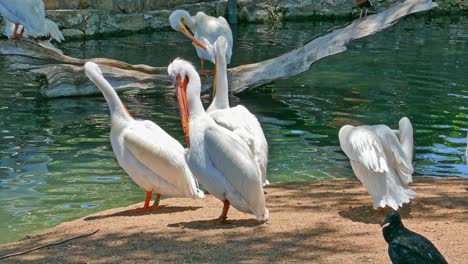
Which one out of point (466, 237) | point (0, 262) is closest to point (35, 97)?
point (0, 262)

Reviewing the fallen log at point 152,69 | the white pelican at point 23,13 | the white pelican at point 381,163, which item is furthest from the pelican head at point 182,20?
the white pelican at point 381,163

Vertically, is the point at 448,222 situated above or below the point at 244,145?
below

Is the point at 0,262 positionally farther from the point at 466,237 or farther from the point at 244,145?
the point at 466,237

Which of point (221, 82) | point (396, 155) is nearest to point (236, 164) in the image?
point (396, 155)

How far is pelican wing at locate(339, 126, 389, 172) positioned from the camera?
5.70 m

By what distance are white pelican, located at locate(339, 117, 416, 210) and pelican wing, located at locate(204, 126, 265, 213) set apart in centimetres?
82

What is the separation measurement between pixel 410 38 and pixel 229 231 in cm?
1444

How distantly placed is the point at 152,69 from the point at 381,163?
269 inches

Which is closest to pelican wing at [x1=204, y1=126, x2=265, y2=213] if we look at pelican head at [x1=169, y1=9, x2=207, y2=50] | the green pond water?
the green pond water

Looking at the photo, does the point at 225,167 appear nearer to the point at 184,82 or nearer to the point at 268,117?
the point at 184,82

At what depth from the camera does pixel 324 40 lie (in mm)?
11391

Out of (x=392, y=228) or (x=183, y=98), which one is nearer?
(x=392, y=228)

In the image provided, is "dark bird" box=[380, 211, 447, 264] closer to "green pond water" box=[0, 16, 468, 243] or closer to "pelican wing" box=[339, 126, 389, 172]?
"pelican wing" box=[339, 126, 389, 172]

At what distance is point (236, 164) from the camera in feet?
18.2
